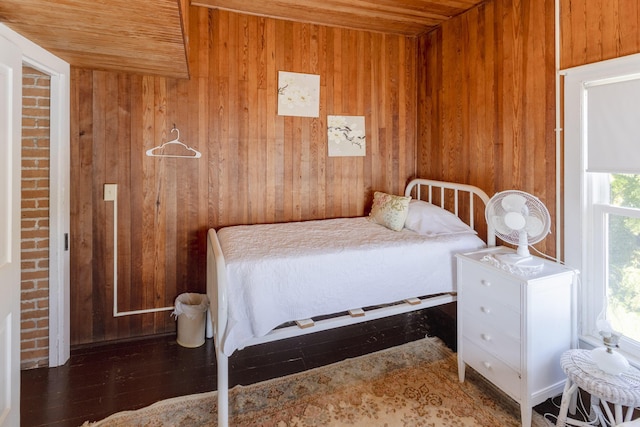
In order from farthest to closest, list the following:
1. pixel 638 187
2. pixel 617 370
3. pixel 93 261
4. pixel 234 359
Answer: pixel 93 261 < pixel 234 359 < pixel 638 187 < pixel 617 370

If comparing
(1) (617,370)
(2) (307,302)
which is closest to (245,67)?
(2) (307,302)

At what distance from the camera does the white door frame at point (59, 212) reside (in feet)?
7.54

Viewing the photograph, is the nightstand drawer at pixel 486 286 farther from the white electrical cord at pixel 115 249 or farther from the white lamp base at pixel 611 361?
the white electrical cord at pixel 115 249

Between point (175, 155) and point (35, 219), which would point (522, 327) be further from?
point (35, 219)

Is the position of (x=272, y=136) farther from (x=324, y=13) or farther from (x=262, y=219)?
(x=324, y=13)

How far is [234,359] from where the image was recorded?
2.48m

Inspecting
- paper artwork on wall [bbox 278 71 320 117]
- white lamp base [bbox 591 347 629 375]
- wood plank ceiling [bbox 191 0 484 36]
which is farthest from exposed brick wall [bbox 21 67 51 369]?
white lamp base [bbox 591 347 629 375]

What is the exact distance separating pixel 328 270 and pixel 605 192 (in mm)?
1639

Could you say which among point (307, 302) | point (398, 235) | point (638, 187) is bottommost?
point (307, 302)

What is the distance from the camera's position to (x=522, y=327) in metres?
1.77

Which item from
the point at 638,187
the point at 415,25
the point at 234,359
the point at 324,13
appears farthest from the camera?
the point at 415,25

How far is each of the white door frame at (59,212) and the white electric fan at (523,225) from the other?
111 inches

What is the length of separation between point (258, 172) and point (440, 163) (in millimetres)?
1662

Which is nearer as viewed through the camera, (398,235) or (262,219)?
(398,235)
